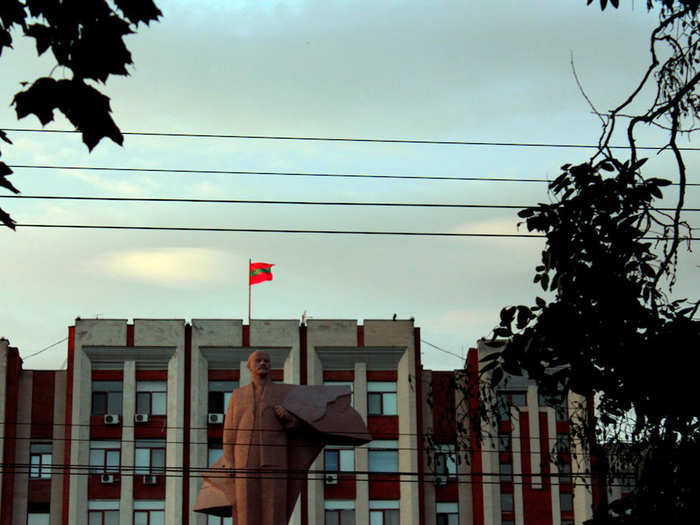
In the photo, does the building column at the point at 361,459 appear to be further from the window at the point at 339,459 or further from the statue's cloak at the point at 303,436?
the statue's cloak at the point at 303,436

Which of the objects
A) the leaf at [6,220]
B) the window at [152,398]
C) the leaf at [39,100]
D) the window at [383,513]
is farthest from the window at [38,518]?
the leaf at [39,100]

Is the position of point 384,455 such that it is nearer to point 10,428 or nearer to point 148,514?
point 148,514

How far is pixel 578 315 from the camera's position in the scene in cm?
877

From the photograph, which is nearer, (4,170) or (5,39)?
(5,39)

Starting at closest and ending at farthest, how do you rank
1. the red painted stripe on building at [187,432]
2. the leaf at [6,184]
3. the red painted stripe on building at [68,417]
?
the leaf at [6,184]
the red painted stripe on building at [68,417]
the red painted stripe on building at [187,432]

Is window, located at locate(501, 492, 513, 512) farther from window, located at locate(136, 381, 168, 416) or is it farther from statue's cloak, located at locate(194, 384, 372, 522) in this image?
statue's cloak, located at locate(194, 384, 372, 522)

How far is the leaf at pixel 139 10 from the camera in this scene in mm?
5773

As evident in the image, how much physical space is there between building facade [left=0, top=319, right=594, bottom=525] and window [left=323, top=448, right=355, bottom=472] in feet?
0.18

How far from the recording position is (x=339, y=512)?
1704 inches

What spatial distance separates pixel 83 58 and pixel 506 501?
3955 centimetres

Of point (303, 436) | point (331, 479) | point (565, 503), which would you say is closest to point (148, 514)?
point (331, 479)

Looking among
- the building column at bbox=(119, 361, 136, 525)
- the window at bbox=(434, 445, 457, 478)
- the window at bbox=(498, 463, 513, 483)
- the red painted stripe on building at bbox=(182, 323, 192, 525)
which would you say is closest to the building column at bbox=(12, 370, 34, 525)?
the building column at bbox=(119, 361, 136, 525)

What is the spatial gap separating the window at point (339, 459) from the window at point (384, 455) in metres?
0.68

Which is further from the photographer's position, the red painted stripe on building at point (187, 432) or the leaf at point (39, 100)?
the red painted stripe on building at point (187, 432)
